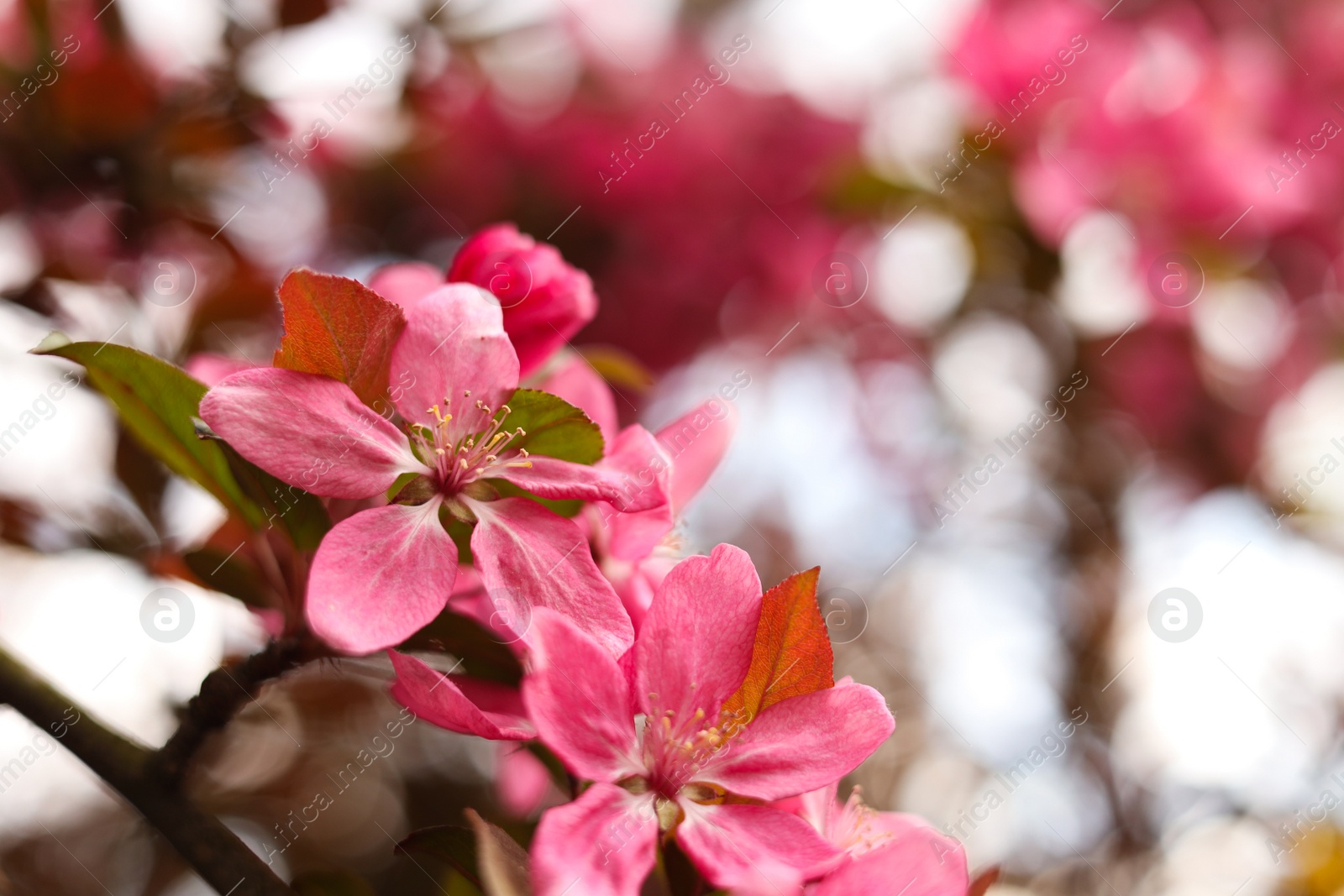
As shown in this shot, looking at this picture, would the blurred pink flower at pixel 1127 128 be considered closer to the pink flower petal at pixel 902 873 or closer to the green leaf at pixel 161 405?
the pink flower petal at pixel 902 873

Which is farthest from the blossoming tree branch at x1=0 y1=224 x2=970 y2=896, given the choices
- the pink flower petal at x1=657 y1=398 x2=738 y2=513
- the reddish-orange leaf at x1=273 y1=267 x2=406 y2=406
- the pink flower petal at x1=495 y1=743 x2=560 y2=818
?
the pink flower petal at x1=495 y1=743 x2=560 y2=818

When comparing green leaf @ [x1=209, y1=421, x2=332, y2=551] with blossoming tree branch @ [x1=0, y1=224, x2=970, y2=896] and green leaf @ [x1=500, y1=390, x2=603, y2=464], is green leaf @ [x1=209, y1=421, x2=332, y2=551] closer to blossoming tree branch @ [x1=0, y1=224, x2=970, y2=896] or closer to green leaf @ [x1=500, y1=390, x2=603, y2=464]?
blossoming tree branch @ [x1=0, y1=224, x2=970, y2=896]

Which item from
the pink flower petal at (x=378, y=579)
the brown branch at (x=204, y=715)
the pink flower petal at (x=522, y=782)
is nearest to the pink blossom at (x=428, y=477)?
the pink flower petal at (x=378, y=579)

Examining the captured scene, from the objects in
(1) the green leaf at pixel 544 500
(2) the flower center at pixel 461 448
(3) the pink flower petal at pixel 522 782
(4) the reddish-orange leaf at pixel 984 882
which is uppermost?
(2) the flower center at pixel 461 448

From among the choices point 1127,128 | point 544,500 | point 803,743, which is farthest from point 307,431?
point 1127,128

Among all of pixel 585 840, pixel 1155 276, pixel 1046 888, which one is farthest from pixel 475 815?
pixel 1155 276
